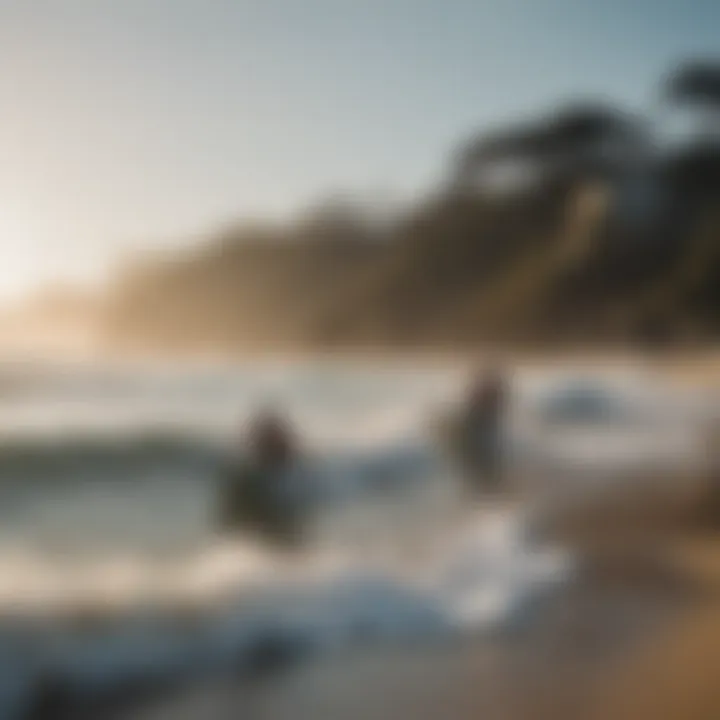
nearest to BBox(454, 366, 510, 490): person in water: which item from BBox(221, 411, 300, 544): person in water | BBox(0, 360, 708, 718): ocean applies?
BBox(0, 360, 708, 718): ocean

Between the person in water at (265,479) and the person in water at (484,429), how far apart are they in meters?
0.36

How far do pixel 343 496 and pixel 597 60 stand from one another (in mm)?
989

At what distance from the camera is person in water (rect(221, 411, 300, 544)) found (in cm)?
156

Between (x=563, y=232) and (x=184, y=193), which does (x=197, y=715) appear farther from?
(x=563, y=232)

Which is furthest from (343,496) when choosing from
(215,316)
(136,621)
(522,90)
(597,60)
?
(597,60)

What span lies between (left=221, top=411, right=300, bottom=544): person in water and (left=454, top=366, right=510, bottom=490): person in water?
36cm

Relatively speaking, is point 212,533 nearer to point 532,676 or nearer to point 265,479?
point 265,479

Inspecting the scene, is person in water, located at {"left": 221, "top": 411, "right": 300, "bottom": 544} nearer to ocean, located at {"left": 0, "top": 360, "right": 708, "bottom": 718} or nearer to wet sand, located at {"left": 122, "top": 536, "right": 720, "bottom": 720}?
ocean, located at {"left": 0, "top": 360, "right": 708, "bottom": 718}

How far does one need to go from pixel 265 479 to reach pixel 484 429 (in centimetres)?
47

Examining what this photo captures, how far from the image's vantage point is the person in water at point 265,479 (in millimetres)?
1557

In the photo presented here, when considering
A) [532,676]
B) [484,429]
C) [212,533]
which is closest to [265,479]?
[212,533]

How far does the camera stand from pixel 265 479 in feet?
5.23

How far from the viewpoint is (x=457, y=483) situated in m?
1.77

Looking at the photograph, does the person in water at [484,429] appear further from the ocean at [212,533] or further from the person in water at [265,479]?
the person in water at [265,479]
